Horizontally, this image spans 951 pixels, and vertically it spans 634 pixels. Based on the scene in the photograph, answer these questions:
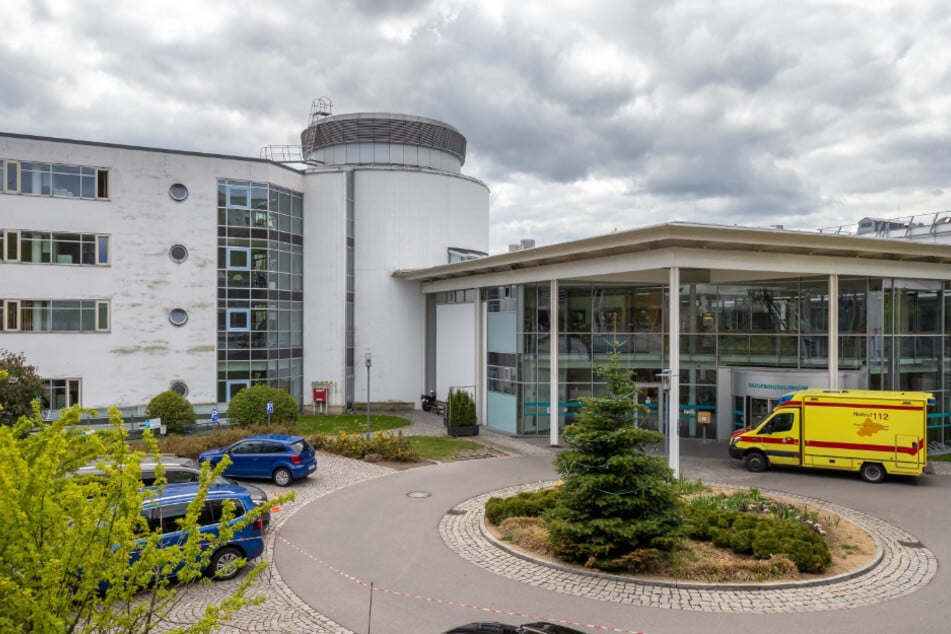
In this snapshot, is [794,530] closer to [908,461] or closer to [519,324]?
[908,461]

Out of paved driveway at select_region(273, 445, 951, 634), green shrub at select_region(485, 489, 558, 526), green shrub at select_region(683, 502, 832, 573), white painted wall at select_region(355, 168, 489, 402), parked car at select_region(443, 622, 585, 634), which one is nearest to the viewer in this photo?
parked car at select_region(443, 622, 585, 634)

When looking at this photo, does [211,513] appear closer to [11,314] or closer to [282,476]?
[282,476]

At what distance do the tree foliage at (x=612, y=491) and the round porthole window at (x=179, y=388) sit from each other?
2214 centimetres

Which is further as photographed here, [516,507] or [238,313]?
[238,313]

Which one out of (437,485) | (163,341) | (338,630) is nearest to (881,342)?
(437,485)

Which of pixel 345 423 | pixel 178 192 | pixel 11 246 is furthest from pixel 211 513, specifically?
pixel 178 192

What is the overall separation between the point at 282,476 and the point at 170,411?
983 cm

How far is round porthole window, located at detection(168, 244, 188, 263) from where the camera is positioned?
29.4m

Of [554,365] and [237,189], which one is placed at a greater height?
[237,189]

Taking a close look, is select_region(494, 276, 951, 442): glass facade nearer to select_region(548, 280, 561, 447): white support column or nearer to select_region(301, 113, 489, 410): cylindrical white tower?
select_region(548, 280, 561, 447): white support column

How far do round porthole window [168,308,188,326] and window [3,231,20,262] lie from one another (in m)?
6.10

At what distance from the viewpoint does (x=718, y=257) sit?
20703mm

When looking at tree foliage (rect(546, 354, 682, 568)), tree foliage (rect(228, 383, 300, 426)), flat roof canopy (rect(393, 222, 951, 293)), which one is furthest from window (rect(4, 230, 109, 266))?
tree foliage (rect(546, 354, 682, 568))

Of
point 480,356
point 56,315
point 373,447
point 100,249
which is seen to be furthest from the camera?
point 480,356
